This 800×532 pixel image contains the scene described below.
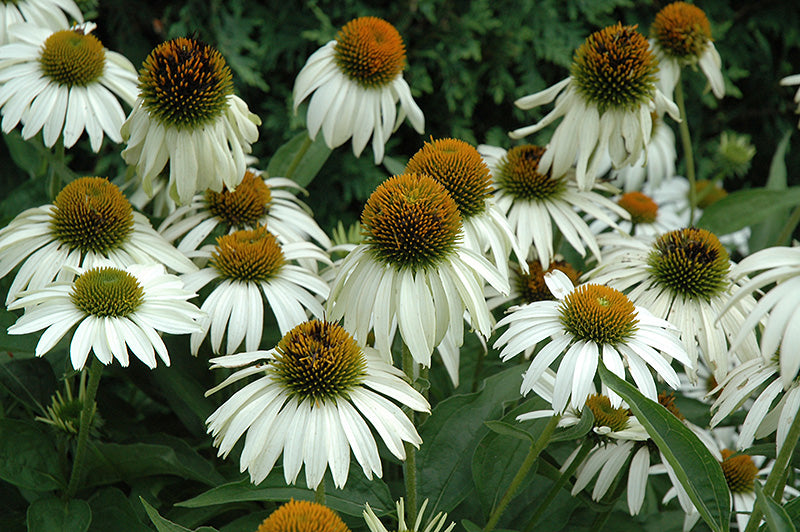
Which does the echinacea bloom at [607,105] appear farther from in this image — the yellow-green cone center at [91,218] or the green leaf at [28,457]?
the green leaf at [28,457]

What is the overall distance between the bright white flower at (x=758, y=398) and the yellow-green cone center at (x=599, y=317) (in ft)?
0.59

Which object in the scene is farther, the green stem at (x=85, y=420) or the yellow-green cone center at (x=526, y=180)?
the yellow-green cone center at (x=526, y=180)

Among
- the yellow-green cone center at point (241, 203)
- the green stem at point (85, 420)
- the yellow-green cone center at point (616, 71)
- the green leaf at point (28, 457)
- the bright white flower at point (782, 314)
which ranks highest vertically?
the yellow-green cone center at point (616, 71)

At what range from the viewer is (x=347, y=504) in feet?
3.55

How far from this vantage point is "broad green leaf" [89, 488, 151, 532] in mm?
1183

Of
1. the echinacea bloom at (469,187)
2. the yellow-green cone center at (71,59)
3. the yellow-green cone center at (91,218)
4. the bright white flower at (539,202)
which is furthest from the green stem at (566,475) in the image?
the yellow-green cone center at (71,59)

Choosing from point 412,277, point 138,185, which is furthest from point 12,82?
point 412,277

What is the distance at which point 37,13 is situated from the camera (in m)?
1.69

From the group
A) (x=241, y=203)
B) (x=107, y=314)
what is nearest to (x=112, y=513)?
(x=107, y=314)

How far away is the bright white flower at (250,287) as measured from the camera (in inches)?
47.3

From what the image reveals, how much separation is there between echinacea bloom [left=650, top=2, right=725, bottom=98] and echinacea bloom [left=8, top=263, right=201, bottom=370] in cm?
119

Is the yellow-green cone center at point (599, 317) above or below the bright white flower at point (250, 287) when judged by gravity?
above

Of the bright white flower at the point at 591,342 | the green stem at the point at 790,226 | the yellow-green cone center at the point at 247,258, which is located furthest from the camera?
the green stem at the point at 790,226

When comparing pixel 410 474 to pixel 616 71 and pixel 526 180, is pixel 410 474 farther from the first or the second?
pixel 616 71
